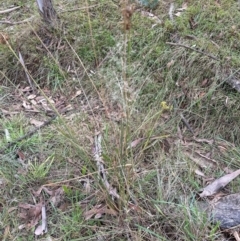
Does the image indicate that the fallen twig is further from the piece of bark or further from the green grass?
the piece of bark

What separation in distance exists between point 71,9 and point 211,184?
5.52ft

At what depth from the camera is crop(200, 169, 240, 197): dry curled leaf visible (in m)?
1.87

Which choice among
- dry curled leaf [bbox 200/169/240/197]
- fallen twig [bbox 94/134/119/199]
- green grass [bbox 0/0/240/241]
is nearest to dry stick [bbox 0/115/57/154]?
green grass [bbox 0/0/240/241]

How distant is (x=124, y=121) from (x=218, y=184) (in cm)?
57

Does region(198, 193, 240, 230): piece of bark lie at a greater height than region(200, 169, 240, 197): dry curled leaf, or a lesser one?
greater

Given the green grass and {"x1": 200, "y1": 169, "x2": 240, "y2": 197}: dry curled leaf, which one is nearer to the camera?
the green grass

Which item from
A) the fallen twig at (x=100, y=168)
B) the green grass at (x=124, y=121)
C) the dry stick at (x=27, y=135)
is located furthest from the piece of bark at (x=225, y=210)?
the dry stick at (x=27, y=135)

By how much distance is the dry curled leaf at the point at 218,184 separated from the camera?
6.15 ft

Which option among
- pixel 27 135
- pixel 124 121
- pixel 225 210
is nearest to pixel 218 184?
pixel 225 210

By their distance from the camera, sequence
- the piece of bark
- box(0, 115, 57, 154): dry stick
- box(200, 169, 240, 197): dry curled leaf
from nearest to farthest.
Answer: the piece of bark
box(200, 169, 240, 197): dry curled leaf
box(0, 115, 57, 154): dry stick

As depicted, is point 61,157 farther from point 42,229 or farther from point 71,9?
point 71,9

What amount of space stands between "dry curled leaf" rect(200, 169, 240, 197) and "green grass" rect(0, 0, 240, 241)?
4cm

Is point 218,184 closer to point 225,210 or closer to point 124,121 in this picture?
point 225,210

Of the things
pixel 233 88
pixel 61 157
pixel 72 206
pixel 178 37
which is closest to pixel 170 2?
pixel 178 37
